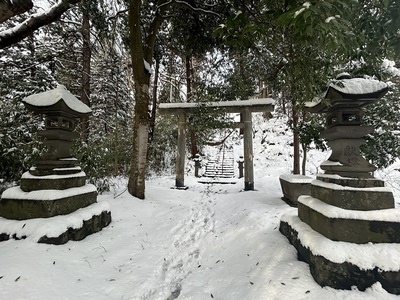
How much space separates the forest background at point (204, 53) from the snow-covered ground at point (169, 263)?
81.4 inches

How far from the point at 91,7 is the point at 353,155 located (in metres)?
6.67

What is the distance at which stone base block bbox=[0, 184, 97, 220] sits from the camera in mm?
3189

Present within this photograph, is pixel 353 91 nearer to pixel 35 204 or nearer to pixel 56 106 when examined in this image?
pixel 56 106

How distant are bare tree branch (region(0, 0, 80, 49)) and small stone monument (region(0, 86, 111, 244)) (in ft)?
5.16

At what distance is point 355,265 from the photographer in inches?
82.1

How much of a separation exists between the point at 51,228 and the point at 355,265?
3742 millimetres

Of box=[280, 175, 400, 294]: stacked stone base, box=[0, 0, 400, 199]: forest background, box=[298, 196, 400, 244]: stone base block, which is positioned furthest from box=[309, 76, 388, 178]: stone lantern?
box=[298, 196, 400, 244]: stone base block

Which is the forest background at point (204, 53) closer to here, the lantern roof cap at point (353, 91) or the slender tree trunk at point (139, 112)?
the slender tree trunk at point (139, 112)

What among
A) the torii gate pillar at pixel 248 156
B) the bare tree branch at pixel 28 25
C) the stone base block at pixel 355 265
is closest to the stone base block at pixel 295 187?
the torii gate pillar at pixel 248 156

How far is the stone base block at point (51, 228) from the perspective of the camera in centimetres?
295

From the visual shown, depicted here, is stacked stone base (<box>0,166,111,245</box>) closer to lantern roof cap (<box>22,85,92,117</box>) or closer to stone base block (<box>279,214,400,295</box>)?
lantern roof cap (<box>22,85,92,117</box>)

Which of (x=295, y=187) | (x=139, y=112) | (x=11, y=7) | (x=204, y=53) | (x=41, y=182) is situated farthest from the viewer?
(x=204, y=53)

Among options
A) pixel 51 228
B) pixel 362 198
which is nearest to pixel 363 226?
pixel 362 198

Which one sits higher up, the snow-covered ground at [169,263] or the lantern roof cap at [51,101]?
the lantern roof cap at [51,101]
